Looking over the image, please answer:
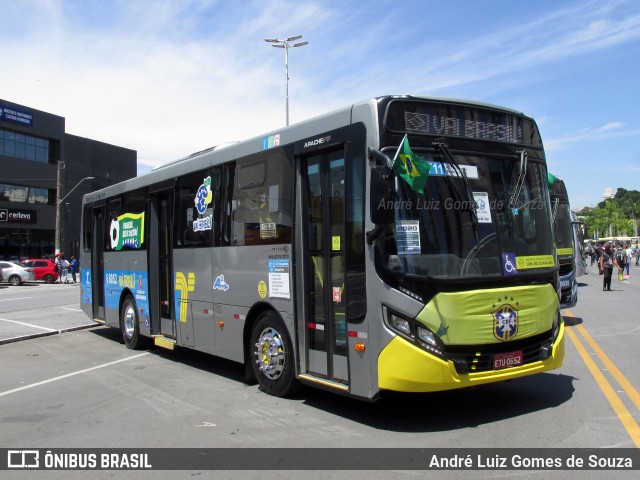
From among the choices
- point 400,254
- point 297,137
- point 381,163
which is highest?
point 297,137

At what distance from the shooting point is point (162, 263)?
10.2m

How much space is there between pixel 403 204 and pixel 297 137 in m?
1.87

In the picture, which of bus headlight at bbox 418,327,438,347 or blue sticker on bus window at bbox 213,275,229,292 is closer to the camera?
bus headlight at bbox 418,327,438,347

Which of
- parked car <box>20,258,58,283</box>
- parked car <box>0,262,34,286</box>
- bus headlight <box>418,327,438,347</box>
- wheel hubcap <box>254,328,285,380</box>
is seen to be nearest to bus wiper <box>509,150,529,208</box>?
bus headlight <box>418,327,438,347</box>

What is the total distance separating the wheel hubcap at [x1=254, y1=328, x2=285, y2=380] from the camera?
275 inches

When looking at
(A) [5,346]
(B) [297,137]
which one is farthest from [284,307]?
(A) [5,346]

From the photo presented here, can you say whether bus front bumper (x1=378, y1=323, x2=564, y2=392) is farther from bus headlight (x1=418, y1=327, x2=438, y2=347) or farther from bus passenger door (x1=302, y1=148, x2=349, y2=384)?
bus passenger door (x1=302, y1=148, x2=349, y2=384)

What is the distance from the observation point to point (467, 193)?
5797 mm

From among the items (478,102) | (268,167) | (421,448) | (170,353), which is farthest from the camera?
(170,353)

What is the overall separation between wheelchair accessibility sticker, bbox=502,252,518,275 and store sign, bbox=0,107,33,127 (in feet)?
165

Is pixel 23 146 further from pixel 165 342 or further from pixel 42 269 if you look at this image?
pixel 165 342

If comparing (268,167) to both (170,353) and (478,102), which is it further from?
(170,353)

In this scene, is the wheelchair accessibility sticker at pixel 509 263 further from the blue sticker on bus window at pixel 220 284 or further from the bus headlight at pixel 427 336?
the blue sticker on bus window at pixel 220 284

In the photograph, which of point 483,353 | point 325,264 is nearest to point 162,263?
point 325,264
